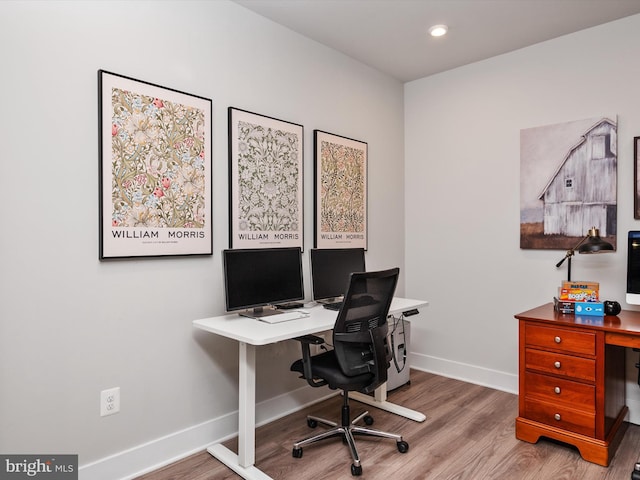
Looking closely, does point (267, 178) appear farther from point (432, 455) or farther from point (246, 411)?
point (432, 455)

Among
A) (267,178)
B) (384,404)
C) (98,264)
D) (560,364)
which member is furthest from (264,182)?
(560,364)

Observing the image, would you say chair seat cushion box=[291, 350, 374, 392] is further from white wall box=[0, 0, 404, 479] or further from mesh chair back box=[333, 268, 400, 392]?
white wall box=[0, 0, 404, 479]

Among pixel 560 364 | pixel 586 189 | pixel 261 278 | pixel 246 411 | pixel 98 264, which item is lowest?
pixel 246 411

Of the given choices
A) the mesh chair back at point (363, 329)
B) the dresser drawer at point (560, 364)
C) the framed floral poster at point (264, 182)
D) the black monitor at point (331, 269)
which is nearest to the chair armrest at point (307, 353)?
the mesh chair back at point (363, 329)

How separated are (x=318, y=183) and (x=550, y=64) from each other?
1928 mm

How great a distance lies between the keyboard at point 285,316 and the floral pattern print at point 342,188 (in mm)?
836

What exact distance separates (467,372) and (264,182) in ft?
7.69

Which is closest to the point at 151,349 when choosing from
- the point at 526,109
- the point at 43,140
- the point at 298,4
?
the point at 43,140

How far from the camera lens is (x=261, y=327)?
7.15 ft

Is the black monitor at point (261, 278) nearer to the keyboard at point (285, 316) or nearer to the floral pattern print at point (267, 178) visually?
the keyboard at point (285, 316)

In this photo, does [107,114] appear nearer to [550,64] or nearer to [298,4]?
[298,4]

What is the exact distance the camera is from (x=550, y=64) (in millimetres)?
3162

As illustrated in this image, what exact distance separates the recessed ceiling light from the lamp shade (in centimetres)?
166

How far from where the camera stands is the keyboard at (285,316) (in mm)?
2348
